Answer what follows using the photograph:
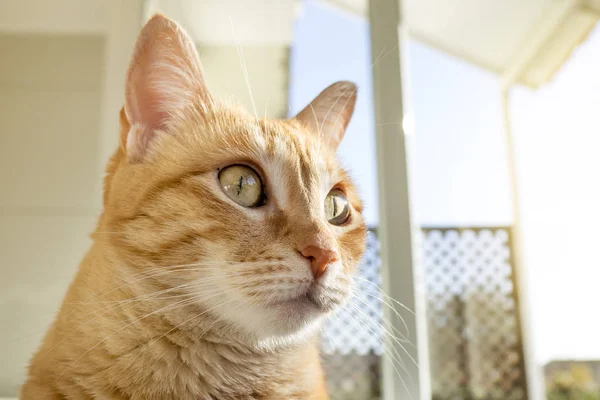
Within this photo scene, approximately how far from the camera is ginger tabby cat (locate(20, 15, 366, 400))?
0.76 metres

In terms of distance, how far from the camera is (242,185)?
0.84 m

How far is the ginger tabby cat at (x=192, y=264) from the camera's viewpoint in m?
0.76

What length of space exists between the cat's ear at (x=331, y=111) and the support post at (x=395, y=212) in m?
0.39

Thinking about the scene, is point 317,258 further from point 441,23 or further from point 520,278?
point 520,278

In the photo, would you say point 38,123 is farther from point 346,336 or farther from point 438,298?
point 438,298

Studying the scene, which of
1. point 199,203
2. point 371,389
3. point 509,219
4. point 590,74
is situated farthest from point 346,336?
point 590,74

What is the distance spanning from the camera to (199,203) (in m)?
0.80

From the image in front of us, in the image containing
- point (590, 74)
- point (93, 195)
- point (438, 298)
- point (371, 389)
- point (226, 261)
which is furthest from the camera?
point (438, 298)

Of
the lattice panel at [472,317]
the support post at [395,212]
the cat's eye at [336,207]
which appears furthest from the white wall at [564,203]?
the cat's eye at [336,207]

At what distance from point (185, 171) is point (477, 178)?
5.34 feet

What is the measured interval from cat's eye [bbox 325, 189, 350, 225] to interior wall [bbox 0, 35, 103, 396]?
86cm

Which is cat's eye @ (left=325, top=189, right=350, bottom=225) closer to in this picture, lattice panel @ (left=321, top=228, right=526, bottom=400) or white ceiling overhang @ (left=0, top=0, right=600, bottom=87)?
white ceiling overhang @ (left=0, top=0, right=600, bottom=87)

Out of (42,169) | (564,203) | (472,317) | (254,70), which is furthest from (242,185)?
(472,317)

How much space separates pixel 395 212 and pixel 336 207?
1.80ft
